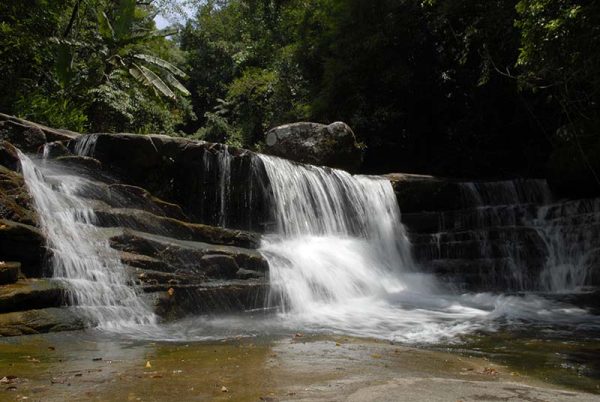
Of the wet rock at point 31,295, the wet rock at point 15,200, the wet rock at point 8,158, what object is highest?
the wet rock at point 8,158

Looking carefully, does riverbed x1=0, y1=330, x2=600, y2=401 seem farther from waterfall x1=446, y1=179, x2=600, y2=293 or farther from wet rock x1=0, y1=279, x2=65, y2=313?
waterfall x1=446, y1=179, x2=600, y2=293

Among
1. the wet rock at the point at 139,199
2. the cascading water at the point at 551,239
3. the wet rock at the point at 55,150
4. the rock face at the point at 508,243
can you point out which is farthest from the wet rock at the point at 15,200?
the cascading water at the point at 551,239

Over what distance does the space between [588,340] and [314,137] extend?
11.8 metres

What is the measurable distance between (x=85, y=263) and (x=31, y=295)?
49.8 inches

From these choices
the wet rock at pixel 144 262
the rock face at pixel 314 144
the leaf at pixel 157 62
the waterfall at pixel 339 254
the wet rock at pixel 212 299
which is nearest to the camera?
the wet rock at pixel 212 299

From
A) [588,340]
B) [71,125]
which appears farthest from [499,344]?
[71,125]

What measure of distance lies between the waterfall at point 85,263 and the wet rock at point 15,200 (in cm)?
20

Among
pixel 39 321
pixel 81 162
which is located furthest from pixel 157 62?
pixel 39 321

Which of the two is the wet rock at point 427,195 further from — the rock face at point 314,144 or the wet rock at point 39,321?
the wet rock at point 39,321

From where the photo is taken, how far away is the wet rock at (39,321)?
19.5ft

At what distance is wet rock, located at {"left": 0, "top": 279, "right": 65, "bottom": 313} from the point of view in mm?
6234

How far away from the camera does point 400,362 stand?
17.0ft

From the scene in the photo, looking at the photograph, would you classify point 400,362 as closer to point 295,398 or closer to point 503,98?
point 295,398

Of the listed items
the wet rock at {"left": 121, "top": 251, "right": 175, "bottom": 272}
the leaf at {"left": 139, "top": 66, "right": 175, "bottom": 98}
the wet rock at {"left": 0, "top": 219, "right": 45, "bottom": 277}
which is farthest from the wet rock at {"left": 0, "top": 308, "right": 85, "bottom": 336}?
the leaf at {"left": 139, "top": 66, "right": 175, "bottom": 98}
